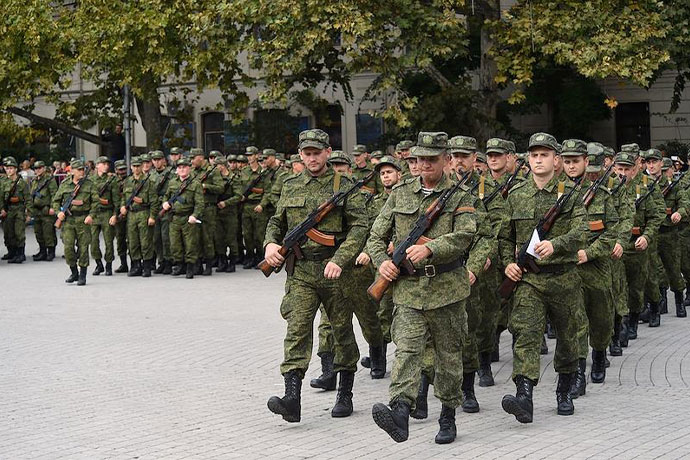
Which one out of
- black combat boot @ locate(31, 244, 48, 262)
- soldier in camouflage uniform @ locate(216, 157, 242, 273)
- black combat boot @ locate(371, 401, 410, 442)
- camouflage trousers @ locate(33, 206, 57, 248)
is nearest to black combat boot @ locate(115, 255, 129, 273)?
soldier in camouflage uniform @ locate(216, 157, 242, 273)

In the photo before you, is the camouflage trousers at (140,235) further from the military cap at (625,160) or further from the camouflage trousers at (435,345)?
the camouflage trousers at (435,345)

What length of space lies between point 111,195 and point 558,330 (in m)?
13.5

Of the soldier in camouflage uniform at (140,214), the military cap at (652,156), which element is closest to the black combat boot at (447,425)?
the military cap at (652,156)

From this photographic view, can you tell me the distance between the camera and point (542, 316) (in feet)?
29.0

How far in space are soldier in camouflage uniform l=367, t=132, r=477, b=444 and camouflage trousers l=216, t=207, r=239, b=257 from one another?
14.1 m

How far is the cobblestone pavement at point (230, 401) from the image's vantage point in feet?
25.9

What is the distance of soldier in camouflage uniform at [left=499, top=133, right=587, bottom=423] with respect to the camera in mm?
8734

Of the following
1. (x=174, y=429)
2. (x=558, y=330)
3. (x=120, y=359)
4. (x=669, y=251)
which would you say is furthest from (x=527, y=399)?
(x=669, y=251)

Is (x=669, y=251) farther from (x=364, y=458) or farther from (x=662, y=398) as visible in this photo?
(x=364, y=458)

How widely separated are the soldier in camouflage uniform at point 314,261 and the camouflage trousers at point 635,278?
4759 millimetres

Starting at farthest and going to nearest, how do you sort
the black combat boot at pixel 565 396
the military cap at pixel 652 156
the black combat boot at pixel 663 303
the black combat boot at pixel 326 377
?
the black combat boot at pixel 663 303 < the military cap at pixel 652 156 < the black combat boot at pixel 326 377 < the black combat boot at pixel 565 396

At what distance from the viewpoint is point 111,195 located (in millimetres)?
21234

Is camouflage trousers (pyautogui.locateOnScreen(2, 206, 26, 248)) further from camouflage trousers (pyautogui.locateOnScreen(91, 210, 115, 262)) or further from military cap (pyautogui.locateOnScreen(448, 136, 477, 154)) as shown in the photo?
military cap (pyautogui.locateOnScreen(448, 136, 477, 154))

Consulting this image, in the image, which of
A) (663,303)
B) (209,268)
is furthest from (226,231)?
(663,303)
